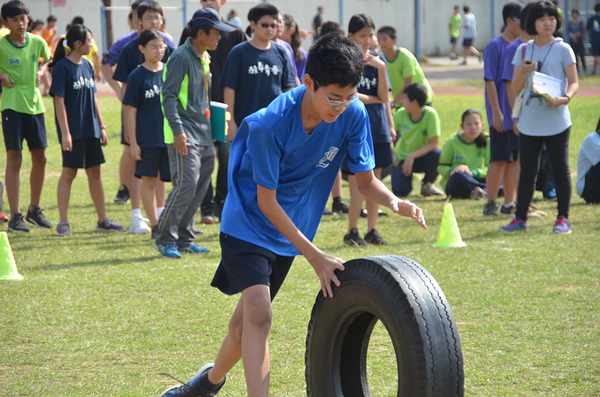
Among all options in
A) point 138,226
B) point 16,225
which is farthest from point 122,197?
point 138,226

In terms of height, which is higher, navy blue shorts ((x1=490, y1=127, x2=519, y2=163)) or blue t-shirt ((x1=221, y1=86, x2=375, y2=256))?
blue t-shirt ((x1=221, y1=86, x2=375, y2=256))

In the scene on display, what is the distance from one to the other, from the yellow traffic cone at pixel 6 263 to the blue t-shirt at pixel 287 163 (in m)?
3.15

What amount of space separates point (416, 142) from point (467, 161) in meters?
0.77

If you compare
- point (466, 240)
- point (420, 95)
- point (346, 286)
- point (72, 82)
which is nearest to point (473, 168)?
point (420, 95)

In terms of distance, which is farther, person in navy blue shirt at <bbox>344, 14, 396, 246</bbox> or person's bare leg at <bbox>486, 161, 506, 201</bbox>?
person's bare leg at <bbox>486, 161, 506, 201</bbox>

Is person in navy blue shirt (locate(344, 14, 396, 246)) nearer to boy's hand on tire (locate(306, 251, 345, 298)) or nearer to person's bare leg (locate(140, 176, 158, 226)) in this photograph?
person's bare leg (locate(140, 176, 158, 226))

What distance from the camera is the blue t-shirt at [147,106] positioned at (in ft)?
21.5

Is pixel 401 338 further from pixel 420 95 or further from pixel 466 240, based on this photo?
pixel 420 95

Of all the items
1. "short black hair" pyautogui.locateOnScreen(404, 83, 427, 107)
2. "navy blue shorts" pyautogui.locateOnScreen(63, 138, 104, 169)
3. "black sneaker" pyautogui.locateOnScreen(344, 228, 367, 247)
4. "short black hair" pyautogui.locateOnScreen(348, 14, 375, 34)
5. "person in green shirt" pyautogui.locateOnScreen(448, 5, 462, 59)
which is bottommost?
"black sneaker" pyautogui.locateOnScreen(344, 228, 367, 247)

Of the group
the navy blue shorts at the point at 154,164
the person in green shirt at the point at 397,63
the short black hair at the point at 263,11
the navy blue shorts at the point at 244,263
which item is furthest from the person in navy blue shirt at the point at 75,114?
the navy blue shorts at the point at 244,263

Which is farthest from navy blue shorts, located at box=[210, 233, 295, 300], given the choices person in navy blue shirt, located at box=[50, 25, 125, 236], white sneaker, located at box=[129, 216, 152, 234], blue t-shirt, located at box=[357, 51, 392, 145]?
person in navy blue shirt, located at box=[50, 25, 125, 236]

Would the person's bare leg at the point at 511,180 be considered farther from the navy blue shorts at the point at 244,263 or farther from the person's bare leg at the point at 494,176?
the navy blue shorts at the point at 244,263

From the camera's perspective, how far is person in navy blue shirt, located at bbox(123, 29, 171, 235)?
21.4ft

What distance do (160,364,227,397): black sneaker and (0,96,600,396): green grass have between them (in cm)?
20
